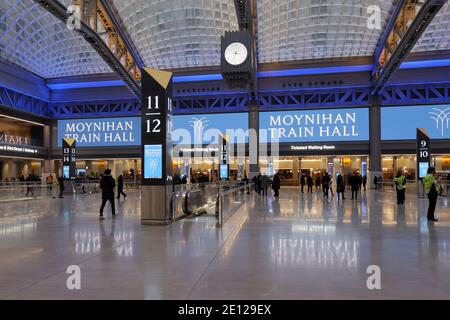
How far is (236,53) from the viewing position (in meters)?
18.6

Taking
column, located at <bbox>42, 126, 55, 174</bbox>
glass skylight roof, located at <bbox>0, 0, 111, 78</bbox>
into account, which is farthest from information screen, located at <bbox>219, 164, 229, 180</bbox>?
column, located at <bbox>42, 126, 55, 174</bbox>

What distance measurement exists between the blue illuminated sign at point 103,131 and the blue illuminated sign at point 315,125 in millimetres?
13994

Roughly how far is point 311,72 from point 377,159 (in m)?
10.6

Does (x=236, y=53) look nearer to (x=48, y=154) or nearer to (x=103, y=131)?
(x=103, y=131)

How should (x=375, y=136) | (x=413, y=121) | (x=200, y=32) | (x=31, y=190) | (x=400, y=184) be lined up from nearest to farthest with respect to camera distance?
1. (x=400, y=184)
2. (x=31, y=190)
3. (x=200, y=32)
4. (x=413, y=121)
5. (x=375, y=136)

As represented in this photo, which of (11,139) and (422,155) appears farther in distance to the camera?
(11,139)

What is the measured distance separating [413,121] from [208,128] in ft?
65.8

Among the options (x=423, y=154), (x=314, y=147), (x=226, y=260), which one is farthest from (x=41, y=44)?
(x=226, y=260)

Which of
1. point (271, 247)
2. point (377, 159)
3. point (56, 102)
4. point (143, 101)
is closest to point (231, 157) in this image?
point (377, 159)

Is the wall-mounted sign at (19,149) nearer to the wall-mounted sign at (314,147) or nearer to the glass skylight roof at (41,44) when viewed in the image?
the glass skylight roof at (41,44)

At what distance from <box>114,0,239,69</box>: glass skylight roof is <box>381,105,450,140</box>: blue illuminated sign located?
56.1ft

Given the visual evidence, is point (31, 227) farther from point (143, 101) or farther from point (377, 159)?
point (377, 159)

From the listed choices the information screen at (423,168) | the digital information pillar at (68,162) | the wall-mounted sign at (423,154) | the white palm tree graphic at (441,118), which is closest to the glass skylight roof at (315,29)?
the white palm tree graphic at (441,118)

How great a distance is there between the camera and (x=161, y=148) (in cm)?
1098
